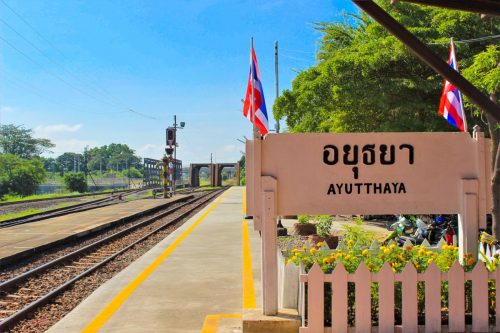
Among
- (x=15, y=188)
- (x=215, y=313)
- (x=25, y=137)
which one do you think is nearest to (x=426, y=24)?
(x=215, y=313)

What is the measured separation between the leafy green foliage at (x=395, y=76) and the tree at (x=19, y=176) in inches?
2041

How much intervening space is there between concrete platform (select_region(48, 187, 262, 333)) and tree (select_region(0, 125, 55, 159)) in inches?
4624

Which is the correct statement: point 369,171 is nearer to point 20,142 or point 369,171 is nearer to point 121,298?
point 121,298

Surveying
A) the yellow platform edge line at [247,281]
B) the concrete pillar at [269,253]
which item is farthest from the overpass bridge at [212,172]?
the concrete pillar at [269,253]

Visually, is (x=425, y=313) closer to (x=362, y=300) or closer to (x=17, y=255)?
(x=362, y=300)

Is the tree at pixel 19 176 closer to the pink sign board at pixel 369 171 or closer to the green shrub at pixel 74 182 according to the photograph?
the green shrub at pixel 74 182

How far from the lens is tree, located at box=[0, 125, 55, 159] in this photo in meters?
115

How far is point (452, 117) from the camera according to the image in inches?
331

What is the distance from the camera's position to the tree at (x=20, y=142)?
377ft

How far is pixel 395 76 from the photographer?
12805 mm

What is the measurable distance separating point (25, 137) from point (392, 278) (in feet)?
413

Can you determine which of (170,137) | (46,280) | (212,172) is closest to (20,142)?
(212,172)

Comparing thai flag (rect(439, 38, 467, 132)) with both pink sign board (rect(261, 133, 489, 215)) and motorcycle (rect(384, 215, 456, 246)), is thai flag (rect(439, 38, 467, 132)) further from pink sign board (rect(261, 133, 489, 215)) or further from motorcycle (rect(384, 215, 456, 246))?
pink sign board (rect(261, 133, 489, 215))

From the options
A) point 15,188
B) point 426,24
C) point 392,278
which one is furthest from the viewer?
point 15,188
